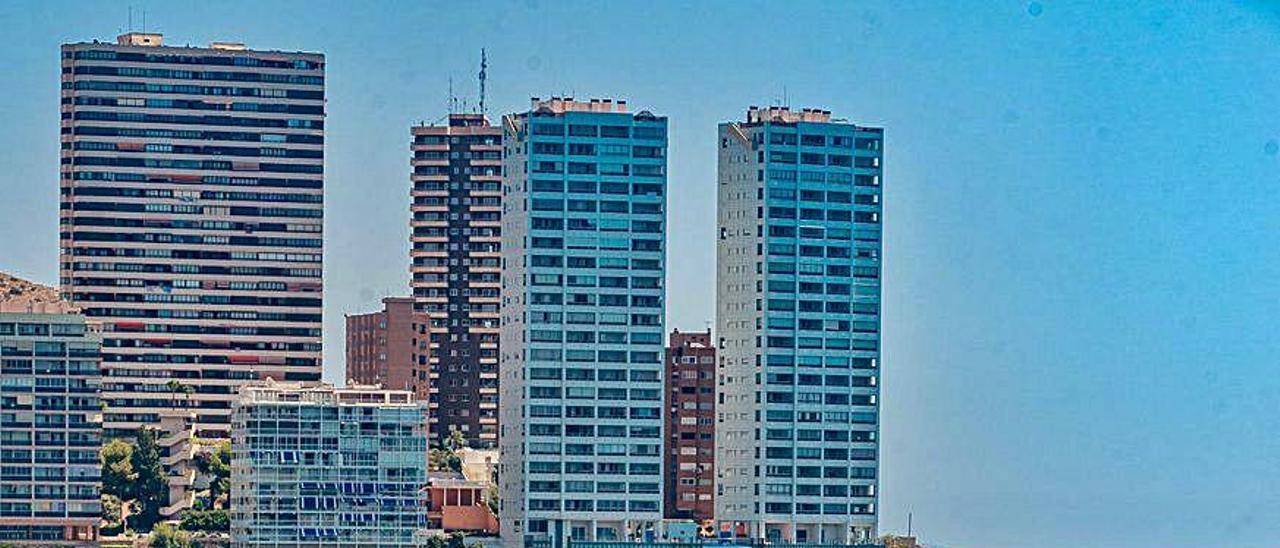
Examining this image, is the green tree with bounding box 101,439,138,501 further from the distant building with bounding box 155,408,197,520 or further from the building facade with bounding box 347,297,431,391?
the building facade with bounding box 347,297,431,391

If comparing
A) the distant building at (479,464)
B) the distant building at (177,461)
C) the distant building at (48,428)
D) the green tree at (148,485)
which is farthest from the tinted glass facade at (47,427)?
the distant building at (479,464)

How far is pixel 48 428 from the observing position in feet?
87.8

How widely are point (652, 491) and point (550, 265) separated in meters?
2.28

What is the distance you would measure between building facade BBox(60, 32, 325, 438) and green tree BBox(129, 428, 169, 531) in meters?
3.82

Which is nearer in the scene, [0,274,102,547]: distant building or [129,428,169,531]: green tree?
[0,274,102,547]: distant building

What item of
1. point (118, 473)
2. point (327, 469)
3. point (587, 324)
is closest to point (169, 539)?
point (118, 473)

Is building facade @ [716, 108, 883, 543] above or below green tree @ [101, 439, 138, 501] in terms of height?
above

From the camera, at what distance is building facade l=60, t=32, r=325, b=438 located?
3250 centimetres

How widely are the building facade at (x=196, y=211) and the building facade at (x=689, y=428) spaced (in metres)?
5.45

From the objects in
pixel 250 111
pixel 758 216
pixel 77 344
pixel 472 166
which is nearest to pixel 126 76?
pixel 250 111

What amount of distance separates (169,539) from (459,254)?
8.22m

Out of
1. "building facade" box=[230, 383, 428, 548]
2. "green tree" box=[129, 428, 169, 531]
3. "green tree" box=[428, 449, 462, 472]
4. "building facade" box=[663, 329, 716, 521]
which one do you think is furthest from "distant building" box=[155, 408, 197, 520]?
"building facade" box=[663, 329, 716, 521]

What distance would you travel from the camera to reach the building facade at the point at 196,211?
107 ft

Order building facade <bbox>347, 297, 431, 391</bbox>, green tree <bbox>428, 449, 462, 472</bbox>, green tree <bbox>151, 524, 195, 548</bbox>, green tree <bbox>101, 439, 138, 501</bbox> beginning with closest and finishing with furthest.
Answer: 1. green tree <bbox>151, 524, 195, 548</bbox>
2. green tree <bbox>101, 439, 138, 501</bbox>
3. green tree <bbox>428, 449, 462, 472</bbox>
4. building facade <bbox>347, 297, 431, 391</bbox>
